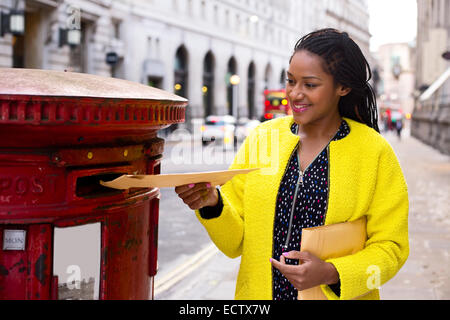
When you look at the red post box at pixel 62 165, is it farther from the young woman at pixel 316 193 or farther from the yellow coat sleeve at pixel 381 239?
the yellow coat sleeve at pixel 381 239

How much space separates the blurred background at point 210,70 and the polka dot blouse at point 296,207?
614 millimetres

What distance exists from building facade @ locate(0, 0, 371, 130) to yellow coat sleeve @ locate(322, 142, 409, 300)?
825 inches

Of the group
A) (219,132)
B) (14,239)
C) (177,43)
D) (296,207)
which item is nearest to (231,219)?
(296,207)

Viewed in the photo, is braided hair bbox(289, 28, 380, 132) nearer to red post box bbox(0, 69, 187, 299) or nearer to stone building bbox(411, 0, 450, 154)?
red post box bbox(0, 69, 187, 299)

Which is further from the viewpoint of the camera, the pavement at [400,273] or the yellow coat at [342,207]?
the pavement at [400,273]

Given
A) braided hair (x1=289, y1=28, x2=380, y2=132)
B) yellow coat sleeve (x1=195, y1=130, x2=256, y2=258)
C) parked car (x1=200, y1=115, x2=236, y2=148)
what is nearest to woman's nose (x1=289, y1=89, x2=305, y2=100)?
braided hair (x1=289, y1=28, x2=380, y2=132)

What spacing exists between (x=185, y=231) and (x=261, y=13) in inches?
1968

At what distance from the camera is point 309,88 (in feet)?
6.48

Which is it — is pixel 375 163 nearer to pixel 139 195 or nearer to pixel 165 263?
pixel 139 195

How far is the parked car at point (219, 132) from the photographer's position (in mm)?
26438

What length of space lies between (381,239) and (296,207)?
0.31m

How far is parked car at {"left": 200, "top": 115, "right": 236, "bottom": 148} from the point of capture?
2644cm

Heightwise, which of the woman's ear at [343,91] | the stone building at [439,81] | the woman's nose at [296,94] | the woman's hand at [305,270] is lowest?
the woman's hand at [305,270]

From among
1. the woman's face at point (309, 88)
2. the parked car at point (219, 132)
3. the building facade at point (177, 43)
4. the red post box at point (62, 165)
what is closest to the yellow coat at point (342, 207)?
the woman's face at point (309, 88)
